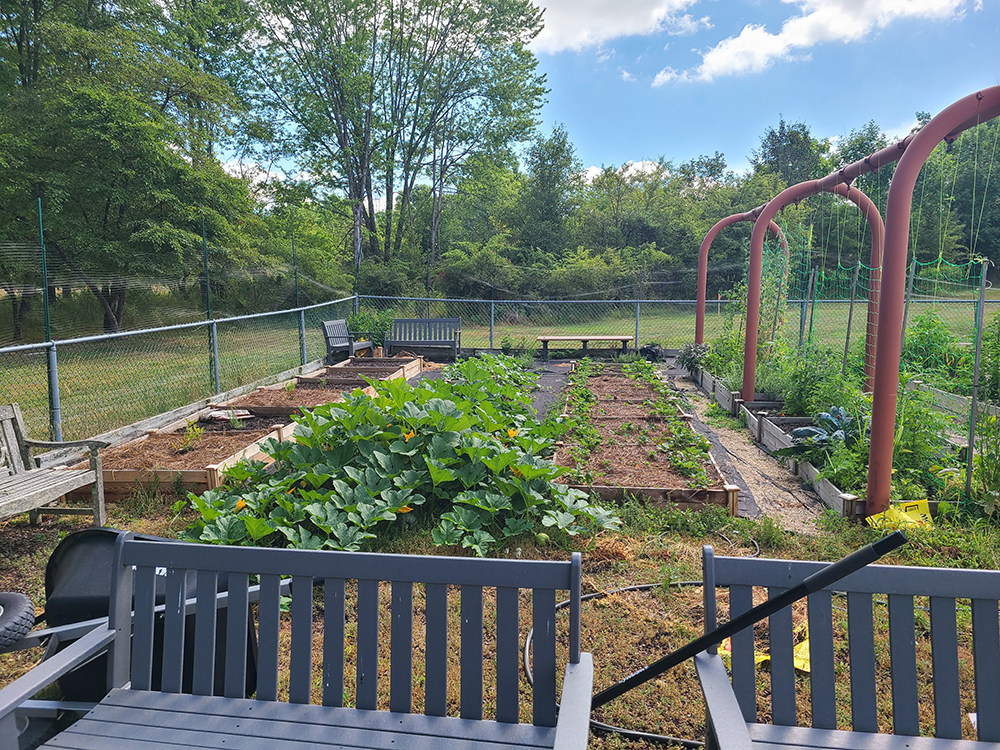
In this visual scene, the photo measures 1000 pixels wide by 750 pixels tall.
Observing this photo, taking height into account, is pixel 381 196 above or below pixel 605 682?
above

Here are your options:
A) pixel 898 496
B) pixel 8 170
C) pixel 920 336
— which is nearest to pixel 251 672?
pixel 898 496

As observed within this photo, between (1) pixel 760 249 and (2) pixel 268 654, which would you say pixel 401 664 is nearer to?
(2) pixel 268 654

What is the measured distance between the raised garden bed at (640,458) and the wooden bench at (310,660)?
310 cm

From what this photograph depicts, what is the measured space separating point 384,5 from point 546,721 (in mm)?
26408

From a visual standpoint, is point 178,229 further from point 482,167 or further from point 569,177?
point 569,177

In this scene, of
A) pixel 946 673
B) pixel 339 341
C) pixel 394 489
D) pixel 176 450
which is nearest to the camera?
pixel 946 673

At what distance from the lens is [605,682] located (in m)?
2.66

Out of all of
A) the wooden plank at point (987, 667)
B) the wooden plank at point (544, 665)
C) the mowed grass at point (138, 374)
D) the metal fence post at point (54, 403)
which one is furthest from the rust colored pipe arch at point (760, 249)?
the metal fence post at point (54, 403)

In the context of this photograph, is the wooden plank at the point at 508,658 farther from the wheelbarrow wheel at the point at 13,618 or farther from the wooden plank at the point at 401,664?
the wheelbarrow wheel at the point at 13,618

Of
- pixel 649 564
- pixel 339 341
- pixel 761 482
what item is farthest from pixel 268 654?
pixel 339 341

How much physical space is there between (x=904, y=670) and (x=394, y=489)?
124 inches

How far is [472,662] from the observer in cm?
175

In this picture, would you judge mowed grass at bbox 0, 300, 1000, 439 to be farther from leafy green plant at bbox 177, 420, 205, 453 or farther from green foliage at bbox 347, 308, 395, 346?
leafy green plant at bbox 177, 420, 205, 453

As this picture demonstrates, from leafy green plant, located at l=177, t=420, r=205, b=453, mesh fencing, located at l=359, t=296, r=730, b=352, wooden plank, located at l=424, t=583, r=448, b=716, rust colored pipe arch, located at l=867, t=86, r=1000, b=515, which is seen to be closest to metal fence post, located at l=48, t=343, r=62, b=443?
leafy green plant, located at l=177, t=420, r=205, b=453
